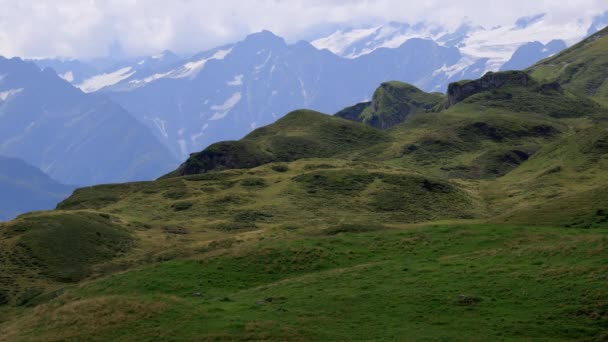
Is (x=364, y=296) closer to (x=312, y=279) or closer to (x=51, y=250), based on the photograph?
(x=312, y=279)

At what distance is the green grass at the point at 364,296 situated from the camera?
115 feet

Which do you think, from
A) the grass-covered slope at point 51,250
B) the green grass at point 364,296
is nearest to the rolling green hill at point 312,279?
the green grass at point 364,296

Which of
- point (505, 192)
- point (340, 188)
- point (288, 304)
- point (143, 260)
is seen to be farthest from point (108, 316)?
point (505, 192)

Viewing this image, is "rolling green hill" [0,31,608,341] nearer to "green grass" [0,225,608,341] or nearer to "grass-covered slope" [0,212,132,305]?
"green grass" [0,225,608,341]

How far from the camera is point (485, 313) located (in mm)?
36562

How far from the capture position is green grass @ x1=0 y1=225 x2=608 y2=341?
115 ft

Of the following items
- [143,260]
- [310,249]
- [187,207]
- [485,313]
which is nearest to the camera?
[485,313]

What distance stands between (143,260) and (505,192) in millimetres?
83646

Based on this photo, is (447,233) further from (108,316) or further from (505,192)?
(505,192)

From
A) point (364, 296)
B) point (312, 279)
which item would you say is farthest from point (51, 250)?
point (364, 296)

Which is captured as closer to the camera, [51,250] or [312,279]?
[312,279]

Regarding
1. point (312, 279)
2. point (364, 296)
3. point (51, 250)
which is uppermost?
point (51, 250)

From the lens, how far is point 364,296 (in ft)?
135

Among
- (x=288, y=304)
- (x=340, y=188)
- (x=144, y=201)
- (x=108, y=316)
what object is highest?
(x=144, y=201)
